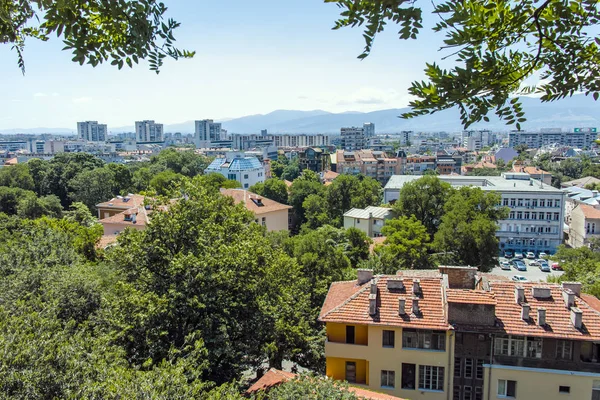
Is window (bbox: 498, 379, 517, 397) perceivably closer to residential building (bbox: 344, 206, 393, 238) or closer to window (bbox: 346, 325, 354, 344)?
window (bbox: 346, 325, 354, 344)

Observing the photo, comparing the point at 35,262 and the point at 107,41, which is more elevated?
the point at 107,41

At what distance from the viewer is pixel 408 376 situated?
1672cm

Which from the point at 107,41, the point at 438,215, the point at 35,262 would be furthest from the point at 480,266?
the point at 107,41

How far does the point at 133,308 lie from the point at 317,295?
11.1 meters

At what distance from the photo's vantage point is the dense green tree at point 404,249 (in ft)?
88.5

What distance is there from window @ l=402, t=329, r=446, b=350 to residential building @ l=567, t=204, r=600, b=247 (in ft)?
144

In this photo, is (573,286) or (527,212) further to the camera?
(527,212)

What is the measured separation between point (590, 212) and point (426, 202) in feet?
98.8

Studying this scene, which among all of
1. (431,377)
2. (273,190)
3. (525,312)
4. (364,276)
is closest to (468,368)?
(431,377)

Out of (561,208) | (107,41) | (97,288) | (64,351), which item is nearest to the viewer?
(107,41)

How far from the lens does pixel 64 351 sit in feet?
30.2

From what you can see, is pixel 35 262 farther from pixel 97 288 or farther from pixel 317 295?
pixel 317 295

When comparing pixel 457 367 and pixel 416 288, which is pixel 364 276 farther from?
pixel 457 367

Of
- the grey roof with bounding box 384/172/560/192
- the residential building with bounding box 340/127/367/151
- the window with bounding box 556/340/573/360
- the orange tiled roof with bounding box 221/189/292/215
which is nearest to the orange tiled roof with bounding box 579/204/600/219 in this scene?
the grey roof with bounding box 384/172/560/192
